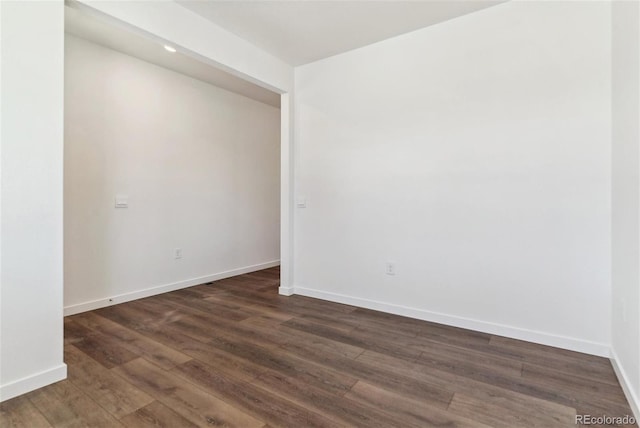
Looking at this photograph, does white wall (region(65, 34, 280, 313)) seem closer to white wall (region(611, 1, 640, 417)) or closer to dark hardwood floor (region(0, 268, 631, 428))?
dark hardwood floor (region(0, 268, 631, 428))

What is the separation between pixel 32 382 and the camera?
69.3 inches

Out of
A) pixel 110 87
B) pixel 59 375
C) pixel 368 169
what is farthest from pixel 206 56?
pixel 59 375

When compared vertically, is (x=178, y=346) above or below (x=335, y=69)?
below

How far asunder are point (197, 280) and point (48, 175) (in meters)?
2.51

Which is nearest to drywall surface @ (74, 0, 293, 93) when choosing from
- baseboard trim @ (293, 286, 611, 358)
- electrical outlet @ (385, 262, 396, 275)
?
electrical outlet @ (385, 262, 396, 275)

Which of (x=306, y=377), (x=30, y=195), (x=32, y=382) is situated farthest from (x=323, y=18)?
(x=32, y=382)

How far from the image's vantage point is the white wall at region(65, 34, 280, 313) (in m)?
3.02

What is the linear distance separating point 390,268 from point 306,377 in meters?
1.45

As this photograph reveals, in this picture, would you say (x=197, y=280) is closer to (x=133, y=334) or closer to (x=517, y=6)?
(x=133, y=334)

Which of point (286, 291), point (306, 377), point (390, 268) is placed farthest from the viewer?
point (286, 291)

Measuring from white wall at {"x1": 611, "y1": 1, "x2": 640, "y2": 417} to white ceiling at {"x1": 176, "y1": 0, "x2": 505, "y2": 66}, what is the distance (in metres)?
0.99

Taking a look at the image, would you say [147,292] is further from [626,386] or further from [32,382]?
[626,386]

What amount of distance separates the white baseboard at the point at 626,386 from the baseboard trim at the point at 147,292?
400cm

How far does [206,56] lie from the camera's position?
2709 millimetres
